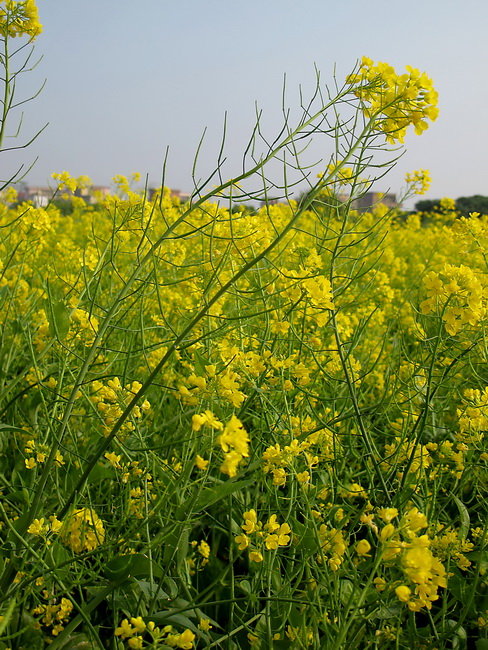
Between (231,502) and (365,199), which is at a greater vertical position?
(365,199)

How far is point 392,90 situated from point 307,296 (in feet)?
1.40

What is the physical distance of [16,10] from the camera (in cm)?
133

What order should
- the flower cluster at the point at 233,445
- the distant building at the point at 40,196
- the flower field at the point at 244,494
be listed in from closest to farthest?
the flower cluster at the point at 233,445, the flower field at the point at 244,494, the distant building at the point at 40,196

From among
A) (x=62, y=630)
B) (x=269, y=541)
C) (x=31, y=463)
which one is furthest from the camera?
(x=31, y=463)

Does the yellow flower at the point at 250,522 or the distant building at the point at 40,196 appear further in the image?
the distant building at the point at 40,196

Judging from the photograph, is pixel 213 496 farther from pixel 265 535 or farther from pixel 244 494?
pixel 244 494

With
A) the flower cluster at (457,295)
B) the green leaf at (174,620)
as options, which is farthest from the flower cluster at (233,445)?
the flower cluster at (457,295)

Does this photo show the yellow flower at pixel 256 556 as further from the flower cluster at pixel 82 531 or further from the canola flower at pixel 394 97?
the canola flower at pixel 394 97

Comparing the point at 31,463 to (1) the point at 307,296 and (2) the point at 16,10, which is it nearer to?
(1) the point at 307,296

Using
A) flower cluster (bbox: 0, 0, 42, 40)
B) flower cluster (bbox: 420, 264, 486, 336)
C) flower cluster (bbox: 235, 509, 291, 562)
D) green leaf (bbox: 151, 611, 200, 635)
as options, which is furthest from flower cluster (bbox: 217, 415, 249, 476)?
flower cluster (bbox: 0, 0, 42, 40)

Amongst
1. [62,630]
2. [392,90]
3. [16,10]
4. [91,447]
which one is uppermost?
[16,10]

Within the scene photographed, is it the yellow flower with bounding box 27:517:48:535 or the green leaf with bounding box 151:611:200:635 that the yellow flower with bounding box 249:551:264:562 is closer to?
the green leaf with bounding box 151:611:200:635

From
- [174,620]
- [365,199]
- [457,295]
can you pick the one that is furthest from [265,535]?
[365,199]

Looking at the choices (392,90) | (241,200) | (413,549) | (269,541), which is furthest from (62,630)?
(392,90)
